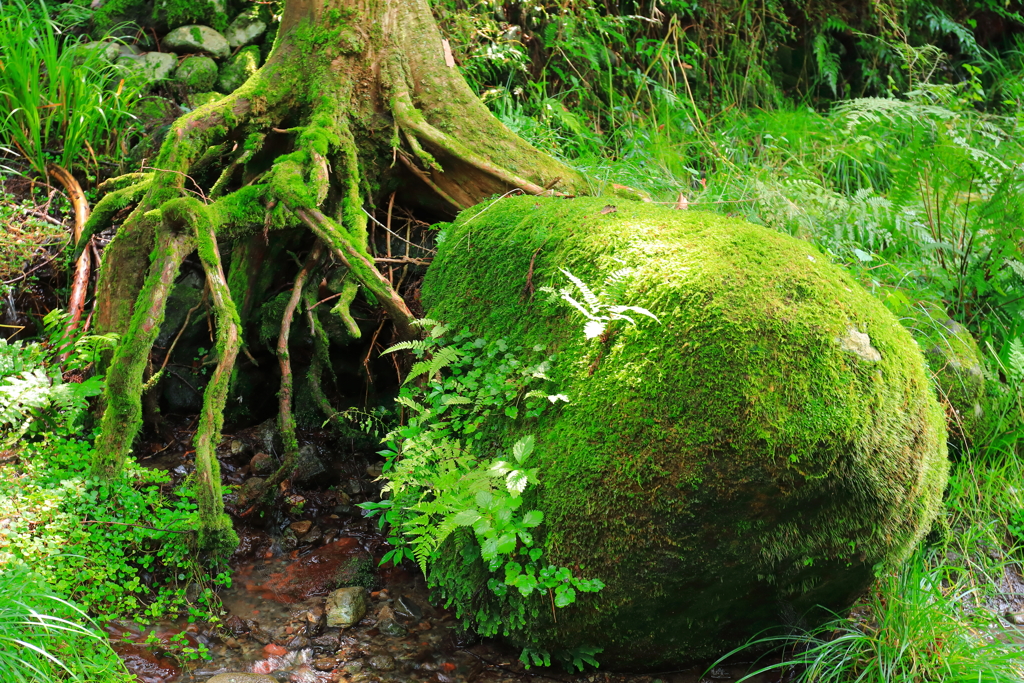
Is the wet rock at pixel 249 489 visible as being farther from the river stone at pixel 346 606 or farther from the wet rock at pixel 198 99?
the wet rock at pixel 198 99

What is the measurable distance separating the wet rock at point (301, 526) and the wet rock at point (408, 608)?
2.25 feet

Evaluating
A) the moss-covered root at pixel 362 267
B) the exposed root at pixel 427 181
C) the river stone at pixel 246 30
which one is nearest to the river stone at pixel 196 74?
the river stone at pixel 246 30

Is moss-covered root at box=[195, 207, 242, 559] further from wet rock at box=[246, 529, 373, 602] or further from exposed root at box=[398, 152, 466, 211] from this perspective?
exposed root at box=[398, 152, 466, 211]

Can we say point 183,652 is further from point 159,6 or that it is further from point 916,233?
point 159,6

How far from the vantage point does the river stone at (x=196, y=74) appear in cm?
527

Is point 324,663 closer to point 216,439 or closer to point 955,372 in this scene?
point 216,439

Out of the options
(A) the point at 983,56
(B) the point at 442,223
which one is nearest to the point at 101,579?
(B) the point at 442,223

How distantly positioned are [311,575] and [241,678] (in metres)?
0.68

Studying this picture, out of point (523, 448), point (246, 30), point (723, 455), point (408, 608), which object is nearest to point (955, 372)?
point (723, 455)

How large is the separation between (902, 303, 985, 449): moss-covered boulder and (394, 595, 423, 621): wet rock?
276 cm

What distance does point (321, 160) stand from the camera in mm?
3596

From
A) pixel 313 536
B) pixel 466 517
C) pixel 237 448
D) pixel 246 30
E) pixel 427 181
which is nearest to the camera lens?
pixel 466 517

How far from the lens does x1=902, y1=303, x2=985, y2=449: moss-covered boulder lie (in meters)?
3.52

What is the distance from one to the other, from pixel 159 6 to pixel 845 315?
5759 mm
